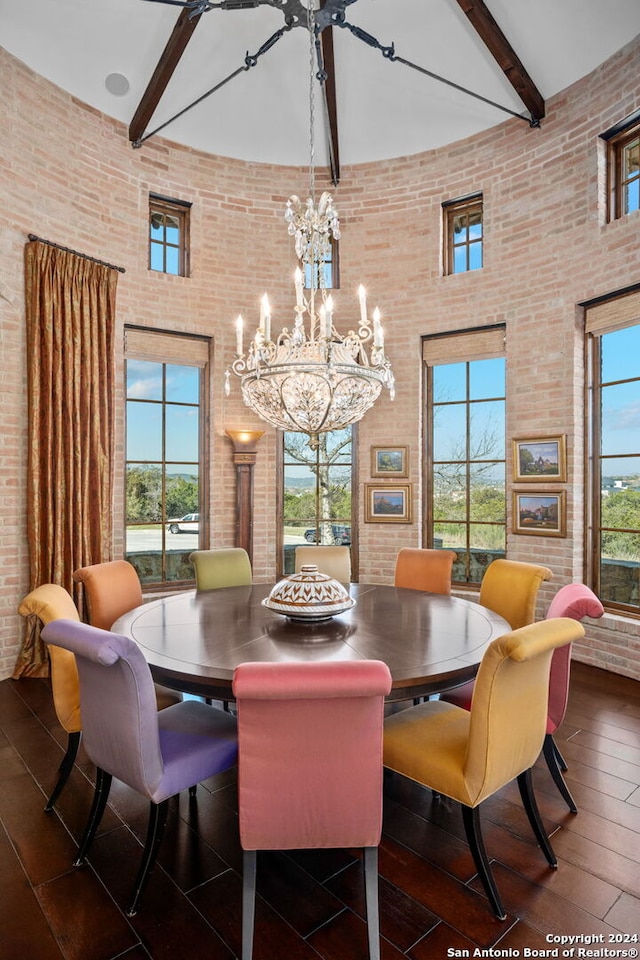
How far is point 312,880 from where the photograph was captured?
196cm

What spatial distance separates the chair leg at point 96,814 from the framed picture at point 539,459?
370cm

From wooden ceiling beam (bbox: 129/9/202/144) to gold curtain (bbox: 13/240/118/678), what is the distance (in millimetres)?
1250


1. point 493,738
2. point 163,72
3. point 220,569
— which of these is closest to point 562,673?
point 493,738

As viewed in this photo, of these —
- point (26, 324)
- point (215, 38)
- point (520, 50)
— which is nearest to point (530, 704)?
point (26, 324)

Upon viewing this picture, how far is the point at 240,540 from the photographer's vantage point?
5.09 m

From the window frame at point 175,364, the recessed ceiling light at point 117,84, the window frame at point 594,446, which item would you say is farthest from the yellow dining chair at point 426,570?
the recessed ceiling light at point 117,84

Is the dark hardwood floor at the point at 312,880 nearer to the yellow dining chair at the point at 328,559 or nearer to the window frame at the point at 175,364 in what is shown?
the yellow dining chair at the point at 328,559

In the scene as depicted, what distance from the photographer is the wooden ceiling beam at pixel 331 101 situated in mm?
4125

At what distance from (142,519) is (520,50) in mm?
4757

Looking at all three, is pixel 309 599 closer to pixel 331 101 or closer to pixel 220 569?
pixel 220 569

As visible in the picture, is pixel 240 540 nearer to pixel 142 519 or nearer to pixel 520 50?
pixel 142 519

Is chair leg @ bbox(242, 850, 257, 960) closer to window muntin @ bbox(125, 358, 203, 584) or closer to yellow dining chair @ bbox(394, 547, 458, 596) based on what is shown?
yellow dining chair @ bbox(394, 547, 458, 596)

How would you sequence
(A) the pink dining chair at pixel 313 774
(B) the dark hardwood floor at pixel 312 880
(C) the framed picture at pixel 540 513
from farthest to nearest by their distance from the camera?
(C) the framed picture at pixel 540 513 → (B) the dark hardwood floor at pixel 312 880 → (A) the pink dining chair at pixel 313 774

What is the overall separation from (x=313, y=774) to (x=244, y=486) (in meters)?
3.63
